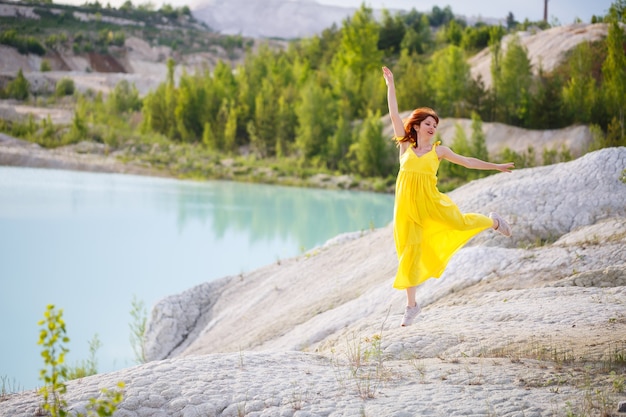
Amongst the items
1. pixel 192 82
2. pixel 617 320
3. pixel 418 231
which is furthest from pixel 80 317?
pixel 192 82

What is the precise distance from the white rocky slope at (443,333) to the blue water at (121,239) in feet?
6.43

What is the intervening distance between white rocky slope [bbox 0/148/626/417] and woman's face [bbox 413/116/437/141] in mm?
1342

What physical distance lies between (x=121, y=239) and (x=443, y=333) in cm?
1334

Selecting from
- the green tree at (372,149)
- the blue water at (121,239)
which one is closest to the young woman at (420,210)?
the blue water at (121,239)

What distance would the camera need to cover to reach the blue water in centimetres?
1092

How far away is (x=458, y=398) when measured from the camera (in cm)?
356

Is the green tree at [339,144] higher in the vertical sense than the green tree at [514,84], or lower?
lower

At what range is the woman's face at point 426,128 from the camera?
16.7 feet

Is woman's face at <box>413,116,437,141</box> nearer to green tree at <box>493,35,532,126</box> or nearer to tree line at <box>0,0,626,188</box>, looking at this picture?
tree line at <box>0,0,626,188</box>

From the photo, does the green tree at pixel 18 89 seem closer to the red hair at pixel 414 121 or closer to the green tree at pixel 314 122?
the green tree at pixel 314 122

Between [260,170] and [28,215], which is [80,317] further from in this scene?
[260,170]

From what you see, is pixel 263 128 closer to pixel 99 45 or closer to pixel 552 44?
pixel 552 44

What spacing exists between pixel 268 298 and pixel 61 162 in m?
23.8

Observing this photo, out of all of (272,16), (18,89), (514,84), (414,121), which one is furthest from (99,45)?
(414,121)
